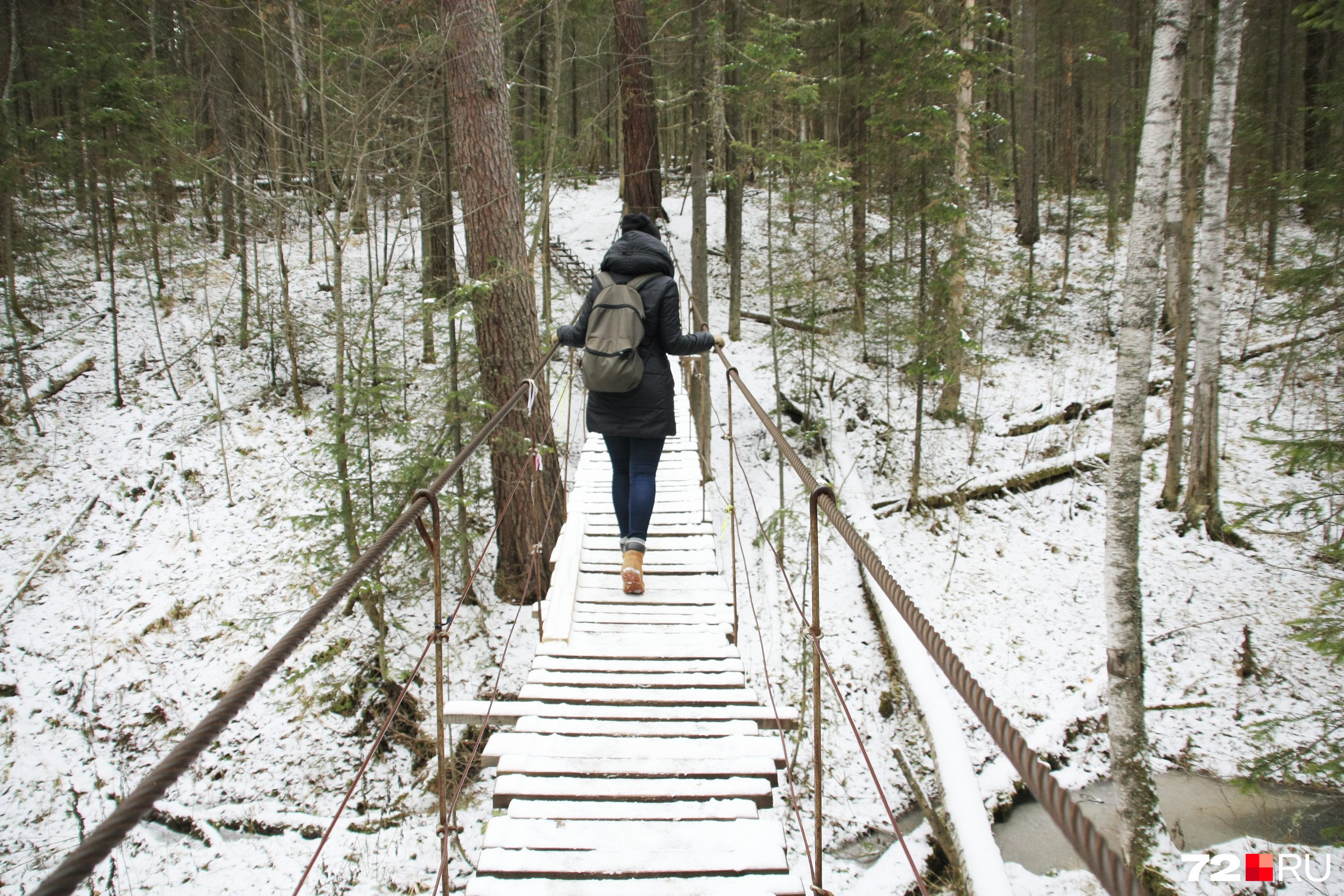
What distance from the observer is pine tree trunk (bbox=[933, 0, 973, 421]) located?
9.53 meters

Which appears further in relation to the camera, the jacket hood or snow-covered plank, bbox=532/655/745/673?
the jacket hood

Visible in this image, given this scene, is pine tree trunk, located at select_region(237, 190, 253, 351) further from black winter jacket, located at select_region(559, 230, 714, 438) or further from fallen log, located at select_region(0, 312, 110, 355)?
black winter jacket, located at select_region(559, 230, 714, 438)

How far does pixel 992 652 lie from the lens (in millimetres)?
8180

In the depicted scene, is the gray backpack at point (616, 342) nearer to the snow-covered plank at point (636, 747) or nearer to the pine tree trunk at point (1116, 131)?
the snow-covered plank at point (636, 747)

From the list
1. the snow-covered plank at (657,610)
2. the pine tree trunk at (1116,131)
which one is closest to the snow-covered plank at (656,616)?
the snow-covered plank at (657,610)

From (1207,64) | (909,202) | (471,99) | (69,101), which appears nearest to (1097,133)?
(1207,64)

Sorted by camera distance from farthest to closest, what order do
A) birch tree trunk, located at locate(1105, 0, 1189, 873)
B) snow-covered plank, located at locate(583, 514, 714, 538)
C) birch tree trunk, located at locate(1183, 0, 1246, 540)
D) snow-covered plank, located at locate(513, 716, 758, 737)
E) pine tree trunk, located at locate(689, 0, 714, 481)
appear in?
1. pine tree trunk, located at locate(689, 0, 714, 481)
2. birch tree trunk, located at locate(1183, 0, 1246, 540)
3. birch tree trunk, located at locate(1105, 0, 1189, 873)
4. snow-covered plank, located at locate(583, 514, 714, 538)
5. snow-covered plank, located at locate(513, 716, 758, 737)

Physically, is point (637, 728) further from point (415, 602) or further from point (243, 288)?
point (243, 288)

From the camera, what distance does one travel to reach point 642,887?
2047mm

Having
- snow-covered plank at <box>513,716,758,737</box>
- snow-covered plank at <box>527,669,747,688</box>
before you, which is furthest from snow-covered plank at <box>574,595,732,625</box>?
snow-covered plank at <box>513,716,758,737</box>

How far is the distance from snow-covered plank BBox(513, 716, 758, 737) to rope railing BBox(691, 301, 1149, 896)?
49.9 inches

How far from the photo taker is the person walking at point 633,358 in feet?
11.5

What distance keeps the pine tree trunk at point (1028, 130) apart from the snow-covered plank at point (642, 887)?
57.8 ft

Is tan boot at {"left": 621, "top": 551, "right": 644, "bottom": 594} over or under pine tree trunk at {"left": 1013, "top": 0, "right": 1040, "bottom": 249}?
under
